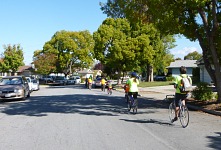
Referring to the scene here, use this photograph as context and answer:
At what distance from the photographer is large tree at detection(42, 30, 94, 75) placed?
265 ft

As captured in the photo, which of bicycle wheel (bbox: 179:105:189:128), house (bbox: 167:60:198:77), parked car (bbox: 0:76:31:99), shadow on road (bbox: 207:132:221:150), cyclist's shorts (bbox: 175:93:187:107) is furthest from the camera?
house (bbox: 167:60:198:77)

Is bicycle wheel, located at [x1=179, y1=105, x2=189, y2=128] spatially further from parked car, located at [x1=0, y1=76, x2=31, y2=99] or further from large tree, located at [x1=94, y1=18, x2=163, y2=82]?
large tree, located at [x1=94, y1=18, x2=163, y2=82]

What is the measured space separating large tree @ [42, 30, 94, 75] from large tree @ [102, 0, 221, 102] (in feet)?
207

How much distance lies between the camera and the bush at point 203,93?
18.1 m

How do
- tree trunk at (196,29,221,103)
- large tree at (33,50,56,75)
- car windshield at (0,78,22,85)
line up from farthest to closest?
large tree at (33,50,56,75), car windshield at (0,78,22,85), tree trunk at (196,29,221,103)

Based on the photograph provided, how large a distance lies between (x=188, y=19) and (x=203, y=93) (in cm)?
421

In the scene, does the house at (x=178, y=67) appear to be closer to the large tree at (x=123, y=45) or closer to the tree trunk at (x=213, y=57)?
the large tree at (x=123, y=45)

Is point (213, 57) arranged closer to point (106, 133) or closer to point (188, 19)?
point (188, 19)

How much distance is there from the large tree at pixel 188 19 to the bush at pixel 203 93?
56.6 inches

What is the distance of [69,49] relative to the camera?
81.2 metres

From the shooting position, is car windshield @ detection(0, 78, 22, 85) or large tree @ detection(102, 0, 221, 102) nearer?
large tree @ detection(102, 0, 221, 102)

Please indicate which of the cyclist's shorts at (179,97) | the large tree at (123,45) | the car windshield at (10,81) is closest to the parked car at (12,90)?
the car windshield at (10,81)

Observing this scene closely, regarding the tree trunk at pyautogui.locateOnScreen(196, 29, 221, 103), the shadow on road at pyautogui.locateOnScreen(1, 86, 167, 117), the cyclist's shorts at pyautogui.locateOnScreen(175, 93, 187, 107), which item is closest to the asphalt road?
the cyclist's shorts at pyautogui.locateOnScreen(175, 93, 187, 107)

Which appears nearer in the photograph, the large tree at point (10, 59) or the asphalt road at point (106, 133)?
the asphalt road at point (106, 133)
